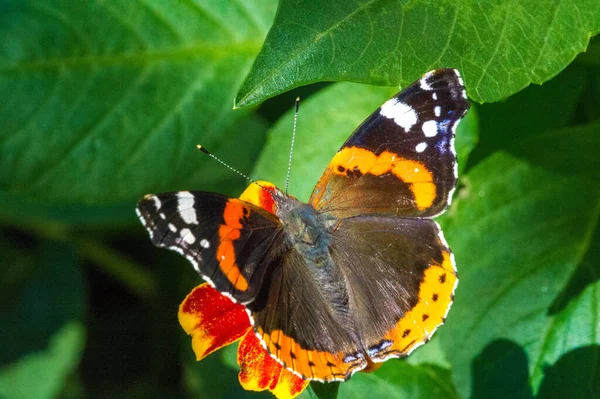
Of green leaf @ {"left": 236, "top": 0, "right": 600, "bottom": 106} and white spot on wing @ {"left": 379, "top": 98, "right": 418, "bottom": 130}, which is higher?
green leaf @ {"left": 236, "top": 0, "right": 600, "bottom": 106}

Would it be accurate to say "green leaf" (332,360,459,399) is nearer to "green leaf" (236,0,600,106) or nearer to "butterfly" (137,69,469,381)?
"butterfly" (137,69,469,381)

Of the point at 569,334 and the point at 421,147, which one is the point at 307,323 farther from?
the point at 569,334

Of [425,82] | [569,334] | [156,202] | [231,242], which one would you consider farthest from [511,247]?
[156,202]

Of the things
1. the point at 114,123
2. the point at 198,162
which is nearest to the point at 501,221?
the point at 198,162

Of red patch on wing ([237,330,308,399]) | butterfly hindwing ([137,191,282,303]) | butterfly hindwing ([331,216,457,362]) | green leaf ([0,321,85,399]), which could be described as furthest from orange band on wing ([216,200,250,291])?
green leaf ([0,321,85,399])

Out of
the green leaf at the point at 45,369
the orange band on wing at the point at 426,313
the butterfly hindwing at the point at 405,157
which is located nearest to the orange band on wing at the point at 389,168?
the butterfly hindwing at the point at 405,157

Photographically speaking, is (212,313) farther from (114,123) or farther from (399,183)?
(114,123)
